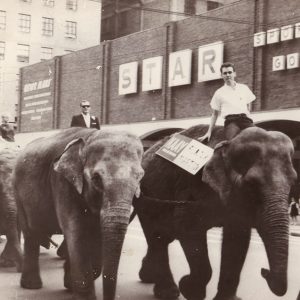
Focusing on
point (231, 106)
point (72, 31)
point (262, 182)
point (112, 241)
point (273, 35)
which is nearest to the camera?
point (112, 241)

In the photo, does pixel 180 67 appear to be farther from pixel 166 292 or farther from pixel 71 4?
pixel 166 292

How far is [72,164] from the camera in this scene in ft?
24.1

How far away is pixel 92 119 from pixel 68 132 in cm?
329

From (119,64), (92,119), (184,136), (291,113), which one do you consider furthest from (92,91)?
(184,136)

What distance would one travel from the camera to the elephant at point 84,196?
264 inches

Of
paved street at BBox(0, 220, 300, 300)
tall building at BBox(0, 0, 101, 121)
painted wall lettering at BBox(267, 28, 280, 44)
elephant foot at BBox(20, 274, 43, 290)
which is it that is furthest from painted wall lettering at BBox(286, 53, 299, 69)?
elephant foot at BBox(20, 274, 43, 290)

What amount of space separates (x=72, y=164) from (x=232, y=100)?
212 cm

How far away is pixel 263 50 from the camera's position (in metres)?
26.0

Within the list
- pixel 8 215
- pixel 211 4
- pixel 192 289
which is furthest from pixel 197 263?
pixel 211 4

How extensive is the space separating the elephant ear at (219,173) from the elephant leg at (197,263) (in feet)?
2.12

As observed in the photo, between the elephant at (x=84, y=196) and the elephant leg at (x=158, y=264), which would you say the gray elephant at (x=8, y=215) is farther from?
the elephant leg at (x=158, y=264)

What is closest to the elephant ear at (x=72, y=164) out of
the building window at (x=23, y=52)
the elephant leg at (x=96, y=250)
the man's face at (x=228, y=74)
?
the elephant leg at (x=96, y=250)

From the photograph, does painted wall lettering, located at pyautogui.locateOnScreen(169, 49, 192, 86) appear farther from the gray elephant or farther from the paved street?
the gray elephant

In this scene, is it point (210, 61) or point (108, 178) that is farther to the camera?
point (210, 61)
